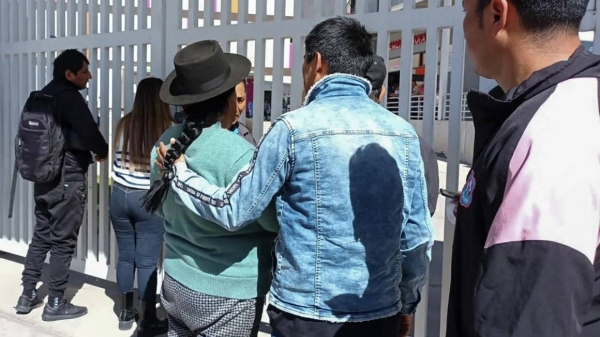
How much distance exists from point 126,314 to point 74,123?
4.50 feet

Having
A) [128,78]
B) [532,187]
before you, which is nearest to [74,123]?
[128,78]

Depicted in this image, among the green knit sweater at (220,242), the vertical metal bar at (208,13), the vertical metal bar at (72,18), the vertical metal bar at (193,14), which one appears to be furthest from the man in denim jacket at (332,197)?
the vertical metal bar at (72,18)

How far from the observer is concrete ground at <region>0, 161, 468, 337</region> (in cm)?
389

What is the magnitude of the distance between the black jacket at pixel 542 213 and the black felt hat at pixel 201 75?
4.20 ft

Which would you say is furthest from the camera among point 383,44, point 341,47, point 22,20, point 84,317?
point 22,20

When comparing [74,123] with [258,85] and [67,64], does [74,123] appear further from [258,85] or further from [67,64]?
[258,85]

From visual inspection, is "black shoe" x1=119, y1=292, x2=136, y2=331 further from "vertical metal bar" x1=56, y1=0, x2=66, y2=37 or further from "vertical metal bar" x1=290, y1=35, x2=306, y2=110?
"vertical metal bar" x1=56, y1=0, x2=66, y2=37

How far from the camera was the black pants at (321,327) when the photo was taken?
5.69ft

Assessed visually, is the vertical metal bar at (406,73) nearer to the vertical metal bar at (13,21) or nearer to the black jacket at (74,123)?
the black jacket at (74,123)

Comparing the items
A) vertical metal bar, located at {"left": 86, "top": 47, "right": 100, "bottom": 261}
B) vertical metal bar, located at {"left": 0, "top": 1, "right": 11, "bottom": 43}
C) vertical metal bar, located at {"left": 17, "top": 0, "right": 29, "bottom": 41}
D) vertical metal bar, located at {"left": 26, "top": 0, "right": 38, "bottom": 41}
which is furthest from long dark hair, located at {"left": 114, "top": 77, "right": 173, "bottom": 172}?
vertical metal bar, located at {"left": 0, "top": 1, "right": 11, "bottom": 43}

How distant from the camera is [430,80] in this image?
118 inches

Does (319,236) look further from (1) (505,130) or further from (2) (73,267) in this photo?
(2) (73,267)

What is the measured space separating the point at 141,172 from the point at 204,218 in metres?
1.87

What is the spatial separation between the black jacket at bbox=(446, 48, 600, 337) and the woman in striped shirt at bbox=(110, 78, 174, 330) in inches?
113
